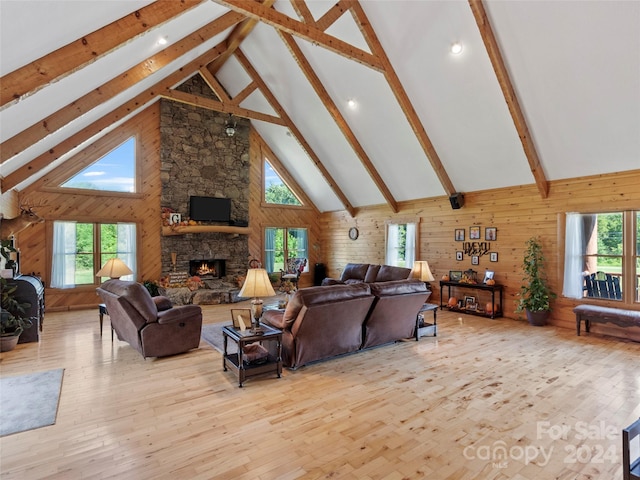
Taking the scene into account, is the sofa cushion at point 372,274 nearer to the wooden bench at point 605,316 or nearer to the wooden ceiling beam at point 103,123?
the wooden bench at point 605,316

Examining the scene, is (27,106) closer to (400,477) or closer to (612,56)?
(400,477)

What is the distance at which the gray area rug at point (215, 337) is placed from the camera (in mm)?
4817

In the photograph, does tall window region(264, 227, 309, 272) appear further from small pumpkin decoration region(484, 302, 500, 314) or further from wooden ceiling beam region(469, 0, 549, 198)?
wooden ceiling beam region(469, 0, 549, 198)

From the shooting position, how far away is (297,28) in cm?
491

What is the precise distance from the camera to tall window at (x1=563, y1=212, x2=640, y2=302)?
216 inches

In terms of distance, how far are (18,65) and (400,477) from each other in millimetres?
4449

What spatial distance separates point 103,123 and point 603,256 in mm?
9575

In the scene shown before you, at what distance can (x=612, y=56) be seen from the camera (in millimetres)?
4312

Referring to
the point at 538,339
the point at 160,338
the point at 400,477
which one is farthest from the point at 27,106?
the point at 538,339

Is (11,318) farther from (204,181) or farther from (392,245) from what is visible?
(392,245)

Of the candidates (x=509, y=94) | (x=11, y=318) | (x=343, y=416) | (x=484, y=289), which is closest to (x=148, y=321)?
(x=11, y=318)

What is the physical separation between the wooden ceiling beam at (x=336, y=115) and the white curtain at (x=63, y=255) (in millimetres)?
6213

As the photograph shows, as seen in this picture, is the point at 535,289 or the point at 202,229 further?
the point at 202,229

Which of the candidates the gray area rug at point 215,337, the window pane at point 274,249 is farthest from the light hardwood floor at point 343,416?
the window pane at point 274,249
